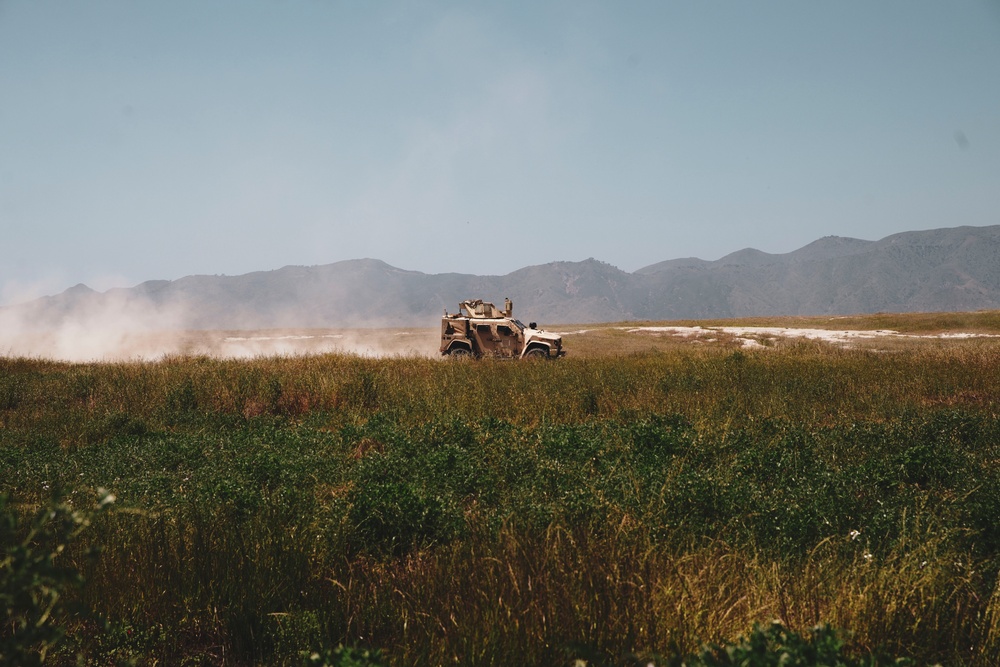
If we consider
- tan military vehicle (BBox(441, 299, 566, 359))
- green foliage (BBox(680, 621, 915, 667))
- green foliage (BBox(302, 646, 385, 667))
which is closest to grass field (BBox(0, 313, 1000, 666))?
green foliage (BBox(302, 646, 385, 667))

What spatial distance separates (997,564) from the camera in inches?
208

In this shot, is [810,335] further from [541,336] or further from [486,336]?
[486,336]

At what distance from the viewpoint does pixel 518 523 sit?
567cm

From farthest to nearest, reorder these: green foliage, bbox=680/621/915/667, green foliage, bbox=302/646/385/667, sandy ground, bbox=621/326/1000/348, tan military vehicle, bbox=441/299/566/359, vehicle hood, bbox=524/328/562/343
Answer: sandy ground, bbox=621/326/1000/348 → tan military vehicle, bbox=441/299/566/359 → vehicle hood, bbox=524/328/562/343 → green foliage, bbox=302/646/385/667 → green foliage, bbox=680/621/915/667

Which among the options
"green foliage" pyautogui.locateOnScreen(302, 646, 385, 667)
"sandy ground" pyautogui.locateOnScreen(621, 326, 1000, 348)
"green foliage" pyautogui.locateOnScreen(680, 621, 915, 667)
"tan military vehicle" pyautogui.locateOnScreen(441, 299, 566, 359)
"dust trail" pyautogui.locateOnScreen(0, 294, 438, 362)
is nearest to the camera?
"green foliage" pyautogui.locateOnScreen(680, 621, 915, 667)

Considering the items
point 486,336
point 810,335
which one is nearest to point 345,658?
point 486,336

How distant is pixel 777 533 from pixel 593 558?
254 cm

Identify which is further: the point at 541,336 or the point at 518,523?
the point at 541,336

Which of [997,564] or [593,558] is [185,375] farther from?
[997,564]

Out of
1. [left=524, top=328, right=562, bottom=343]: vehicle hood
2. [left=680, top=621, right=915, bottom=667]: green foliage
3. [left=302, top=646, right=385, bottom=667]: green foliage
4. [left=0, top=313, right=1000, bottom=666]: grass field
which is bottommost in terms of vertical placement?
[left=0, top=313, right=1000, bottom=666]: grass field

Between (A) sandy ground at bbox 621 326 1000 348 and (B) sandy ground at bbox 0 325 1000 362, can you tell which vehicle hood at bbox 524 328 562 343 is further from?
(A) sandy ground at bbox 621 326 1000 348

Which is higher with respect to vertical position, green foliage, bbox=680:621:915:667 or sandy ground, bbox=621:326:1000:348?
green foliage, bbox=680:621:915:667

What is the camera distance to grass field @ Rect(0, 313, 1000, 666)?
3826mm

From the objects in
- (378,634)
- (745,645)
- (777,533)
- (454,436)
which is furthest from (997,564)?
(454,436)
